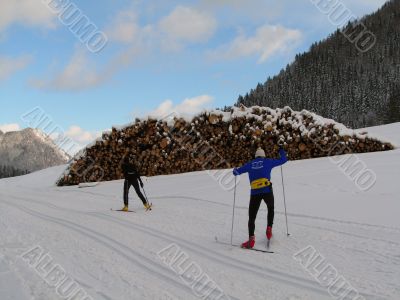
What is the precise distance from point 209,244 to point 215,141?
11.4 m

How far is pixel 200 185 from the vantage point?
14.8 metres

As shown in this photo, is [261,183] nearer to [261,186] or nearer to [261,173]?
[261,186]

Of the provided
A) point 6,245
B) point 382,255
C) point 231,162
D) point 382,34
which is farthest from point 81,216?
point 382,34

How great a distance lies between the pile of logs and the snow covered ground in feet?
14.5

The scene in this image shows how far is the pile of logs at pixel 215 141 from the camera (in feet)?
58.9

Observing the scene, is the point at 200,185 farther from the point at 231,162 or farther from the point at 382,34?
the point at 382,34

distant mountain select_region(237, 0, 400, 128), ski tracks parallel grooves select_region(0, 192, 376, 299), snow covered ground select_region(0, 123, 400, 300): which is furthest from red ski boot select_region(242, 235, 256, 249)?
distant mountain select_region(237, 0, 400, 128)

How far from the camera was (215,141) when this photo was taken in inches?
730

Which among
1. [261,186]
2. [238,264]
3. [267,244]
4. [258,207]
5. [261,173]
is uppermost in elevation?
[261,173]

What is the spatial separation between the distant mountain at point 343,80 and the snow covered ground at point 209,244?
95.6 m

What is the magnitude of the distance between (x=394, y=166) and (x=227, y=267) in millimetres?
9090

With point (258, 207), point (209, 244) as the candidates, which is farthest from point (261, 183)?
point (209, 244)

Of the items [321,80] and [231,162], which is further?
[321,80]

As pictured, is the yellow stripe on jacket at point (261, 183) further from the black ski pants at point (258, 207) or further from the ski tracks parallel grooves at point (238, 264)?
the ski tracks parallel grooves at point (238, 264)
